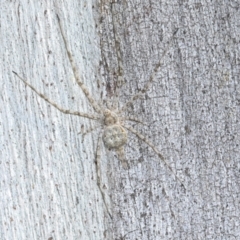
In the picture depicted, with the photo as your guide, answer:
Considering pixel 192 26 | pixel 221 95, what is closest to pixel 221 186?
pixel 221 95

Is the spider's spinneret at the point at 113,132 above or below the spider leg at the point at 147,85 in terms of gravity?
below

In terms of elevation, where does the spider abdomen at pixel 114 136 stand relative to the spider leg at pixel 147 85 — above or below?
below

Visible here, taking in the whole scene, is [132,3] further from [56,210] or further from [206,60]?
[56,210]

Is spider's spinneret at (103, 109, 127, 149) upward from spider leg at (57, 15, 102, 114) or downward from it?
downward

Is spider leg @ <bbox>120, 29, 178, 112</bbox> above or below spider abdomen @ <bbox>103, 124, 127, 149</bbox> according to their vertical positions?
above

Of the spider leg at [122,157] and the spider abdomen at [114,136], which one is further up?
the spider abdomen at [114,136]

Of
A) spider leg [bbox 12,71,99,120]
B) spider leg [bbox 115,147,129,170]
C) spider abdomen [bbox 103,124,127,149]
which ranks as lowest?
spider leg [bbox 115,147,129,170]

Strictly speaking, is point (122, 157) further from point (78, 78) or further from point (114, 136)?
point (78, 78)

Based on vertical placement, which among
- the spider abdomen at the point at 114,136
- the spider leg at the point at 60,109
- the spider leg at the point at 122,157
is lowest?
the spider leg at the point at 122,157
